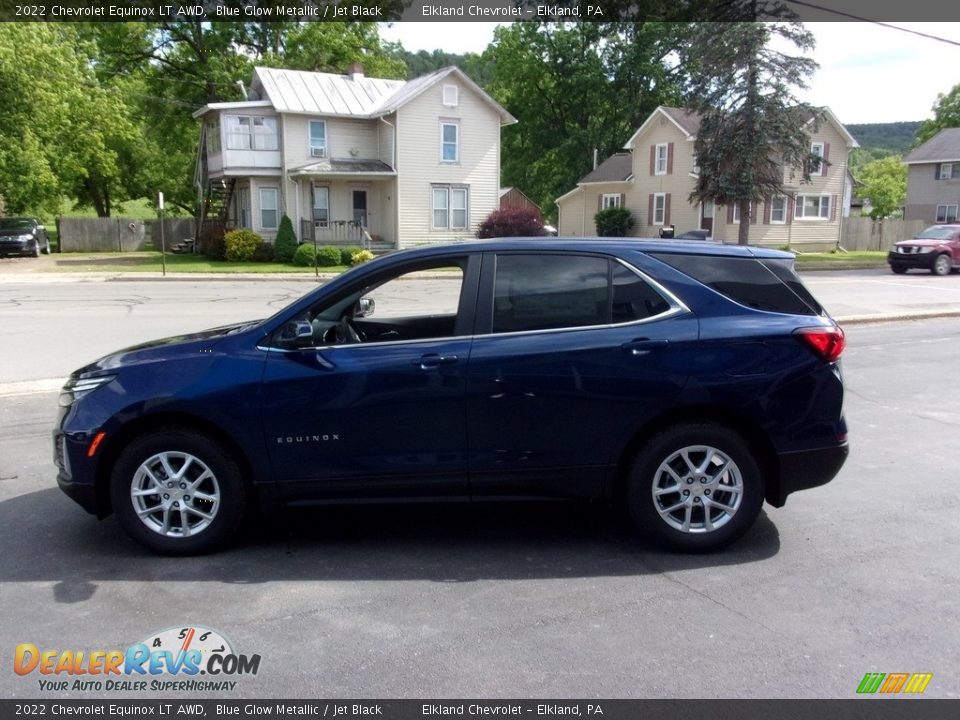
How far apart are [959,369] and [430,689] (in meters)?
9.91

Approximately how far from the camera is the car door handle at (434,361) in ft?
14.8

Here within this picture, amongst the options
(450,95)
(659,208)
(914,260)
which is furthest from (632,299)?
(659,208)

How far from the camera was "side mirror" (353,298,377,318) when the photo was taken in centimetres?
511

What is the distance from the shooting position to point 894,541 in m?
4.92

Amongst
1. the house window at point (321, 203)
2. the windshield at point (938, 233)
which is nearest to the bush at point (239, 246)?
the house window at point (321, 203)

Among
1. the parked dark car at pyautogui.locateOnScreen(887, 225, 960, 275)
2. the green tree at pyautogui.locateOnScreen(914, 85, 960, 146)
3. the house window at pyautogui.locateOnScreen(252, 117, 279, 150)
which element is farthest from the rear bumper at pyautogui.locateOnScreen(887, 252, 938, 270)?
the green tree at pyautogui.locateOnScreen(914, 85, 960, 146)

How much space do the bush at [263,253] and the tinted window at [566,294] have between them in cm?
3142

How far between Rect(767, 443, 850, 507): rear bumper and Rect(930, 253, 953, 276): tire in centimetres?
2709

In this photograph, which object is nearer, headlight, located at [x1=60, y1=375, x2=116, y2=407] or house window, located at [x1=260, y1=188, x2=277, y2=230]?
headlight, located at [x1=60, y1=375, x2=116, y2=407]

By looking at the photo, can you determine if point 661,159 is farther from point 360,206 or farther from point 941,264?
point 941,264

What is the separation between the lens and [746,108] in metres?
32.8

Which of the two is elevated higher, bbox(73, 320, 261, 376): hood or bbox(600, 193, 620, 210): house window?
bbox(600, 193, 620, 210): house window

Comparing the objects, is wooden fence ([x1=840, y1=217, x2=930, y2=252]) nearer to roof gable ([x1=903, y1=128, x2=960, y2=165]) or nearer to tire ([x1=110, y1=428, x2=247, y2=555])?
roof gable ([x1=903, y1=128, x2=960, y2=165])
